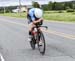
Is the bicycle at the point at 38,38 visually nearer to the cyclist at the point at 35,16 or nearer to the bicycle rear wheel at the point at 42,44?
the bicycle rear wheel at the point at 42,44

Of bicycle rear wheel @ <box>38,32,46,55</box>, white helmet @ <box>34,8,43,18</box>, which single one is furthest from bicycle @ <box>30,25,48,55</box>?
white helmet @ <box>34,8,43,18</box>

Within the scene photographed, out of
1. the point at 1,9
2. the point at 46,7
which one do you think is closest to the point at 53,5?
the point at 46,7

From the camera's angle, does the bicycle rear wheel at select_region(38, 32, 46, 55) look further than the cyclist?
No

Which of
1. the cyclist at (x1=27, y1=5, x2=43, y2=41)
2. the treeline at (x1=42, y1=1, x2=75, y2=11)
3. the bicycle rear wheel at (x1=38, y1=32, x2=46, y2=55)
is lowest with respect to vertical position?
the treeline at (x1=42, y1=1, x2=75, y2=11)

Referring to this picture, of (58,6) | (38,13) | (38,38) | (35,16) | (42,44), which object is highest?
(38,13)

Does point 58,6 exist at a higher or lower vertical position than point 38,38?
lower

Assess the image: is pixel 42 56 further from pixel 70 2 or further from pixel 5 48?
pixel 70 2

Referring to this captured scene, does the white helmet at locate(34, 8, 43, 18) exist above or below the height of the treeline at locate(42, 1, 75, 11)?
above

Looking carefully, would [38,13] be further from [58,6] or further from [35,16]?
[58,6]

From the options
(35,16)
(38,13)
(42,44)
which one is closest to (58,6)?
(35,16)

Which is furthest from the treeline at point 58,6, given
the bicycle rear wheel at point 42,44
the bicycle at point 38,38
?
the bicycle rear wheel at point 42,44

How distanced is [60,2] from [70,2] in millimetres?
3798

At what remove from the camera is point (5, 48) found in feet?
48.9

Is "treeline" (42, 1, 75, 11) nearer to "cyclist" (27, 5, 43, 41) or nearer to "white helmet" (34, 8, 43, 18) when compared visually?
"cyclist" (27, 5, 43, 41)
